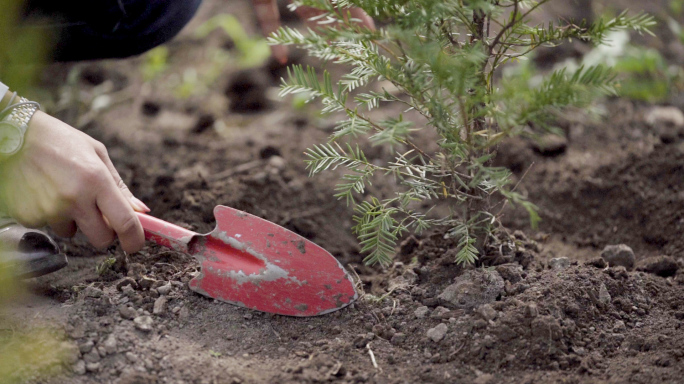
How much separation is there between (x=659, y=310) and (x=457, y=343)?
0.65 metres

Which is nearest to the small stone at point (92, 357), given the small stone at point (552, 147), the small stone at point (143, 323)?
the small stone at point (143, 323)

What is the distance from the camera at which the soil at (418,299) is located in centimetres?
159

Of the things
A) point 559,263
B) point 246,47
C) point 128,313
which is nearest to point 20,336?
point 128,313

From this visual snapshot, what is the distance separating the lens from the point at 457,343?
166 centimetres

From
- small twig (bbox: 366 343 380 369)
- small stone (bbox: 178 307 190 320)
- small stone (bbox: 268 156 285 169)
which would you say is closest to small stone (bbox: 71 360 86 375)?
Result: small stone (bbox: 178 307 190 320)

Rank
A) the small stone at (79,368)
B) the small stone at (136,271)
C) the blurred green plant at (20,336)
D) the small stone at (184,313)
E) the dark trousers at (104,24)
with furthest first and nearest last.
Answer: the dark trousers at (104,24) < the small stone at (136,271) < the small stone at (184,313) < the small stone at (79,368) < the blurred green plant at (20,336)

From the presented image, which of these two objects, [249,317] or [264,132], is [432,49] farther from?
[264,132]

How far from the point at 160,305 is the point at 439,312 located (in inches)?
31.7

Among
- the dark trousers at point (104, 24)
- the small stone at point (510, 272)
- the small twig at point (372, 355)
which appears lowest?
the small twig at point (372, 355)

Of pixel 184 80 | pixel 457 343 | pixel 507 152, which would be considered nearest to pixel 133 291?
pixel 457 343

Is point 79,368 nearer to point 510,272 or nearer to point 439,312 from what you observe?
point 439,312

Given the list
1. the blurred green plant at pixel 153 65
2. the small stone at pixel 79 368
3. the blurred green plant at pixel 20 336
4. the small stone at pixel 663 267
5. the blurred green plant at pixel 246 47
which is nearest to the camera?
the blurred green plant at pixel 20 336

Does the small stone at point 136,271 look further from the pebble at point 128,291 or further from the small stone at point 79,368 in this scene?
the small stone at point 79,368

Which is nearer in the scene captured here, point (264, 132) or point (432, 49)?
point (432, 49)
